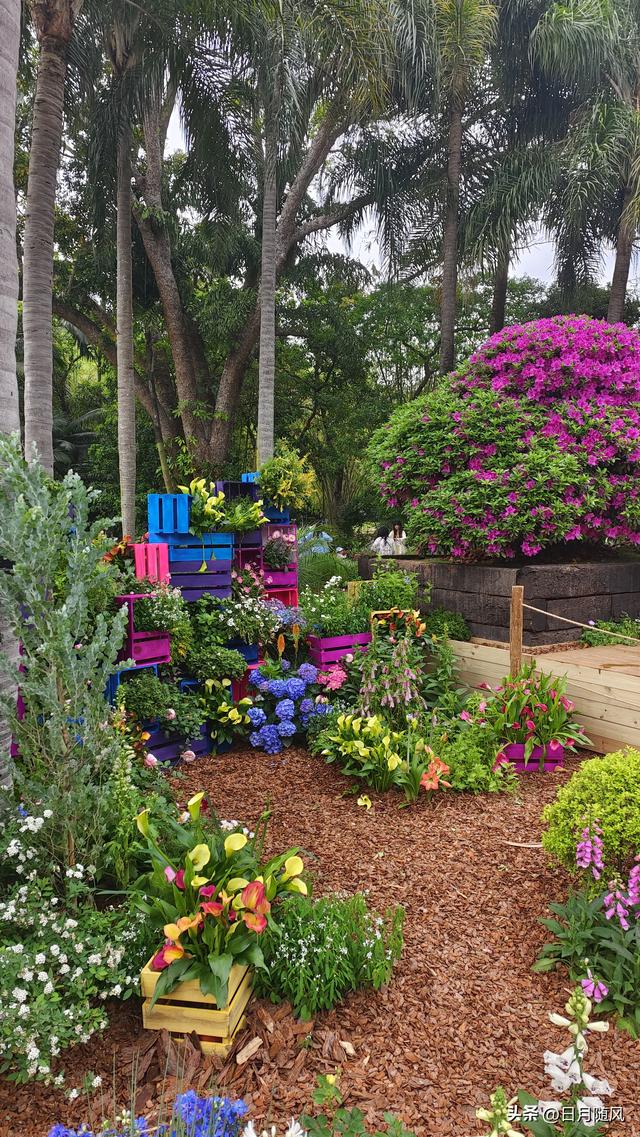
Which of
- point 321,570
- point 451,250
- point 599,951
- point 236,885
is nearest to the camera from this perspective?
point 236,885

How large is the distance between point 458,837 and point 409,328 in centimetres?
1282

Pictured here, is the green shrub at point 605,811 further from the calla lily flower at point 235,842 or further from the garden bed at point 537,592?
the garden bed at point 537,592

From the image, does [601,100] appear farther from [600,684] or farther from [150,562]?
[150,562]

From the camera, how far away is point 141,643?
3834mm

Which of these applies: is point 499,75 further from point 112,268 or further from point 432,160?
point 112,268

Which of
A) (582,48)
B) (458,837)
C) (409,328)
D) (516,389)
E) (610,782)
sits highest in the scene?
(582,48)

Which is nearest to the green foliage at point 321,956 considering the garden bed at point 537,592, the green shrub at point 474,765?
the green shrub at point 474,765

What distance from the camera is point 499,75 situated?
36.5ft

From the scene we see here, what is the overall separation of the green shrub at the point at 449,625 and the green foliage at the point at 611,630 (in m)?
0.91

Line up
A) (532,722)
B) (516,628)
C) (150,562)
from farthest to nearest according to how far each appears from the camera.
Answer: (516,628), (532,722), (150,562)

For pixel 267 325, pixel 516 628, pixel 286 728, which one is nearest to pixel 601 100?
pixel 267 325

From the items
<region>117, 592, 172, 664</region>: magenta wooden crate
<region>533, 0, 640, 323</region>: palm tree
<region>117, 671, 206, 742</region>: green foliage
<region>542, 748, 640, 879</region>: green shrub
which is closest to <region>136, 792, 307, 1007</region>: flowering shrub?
<region>542, 748, 640, 879</region>: green shrub

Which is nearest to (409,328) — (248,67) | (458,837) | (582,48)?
(582,48)

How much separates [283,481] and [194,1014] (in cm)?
352
